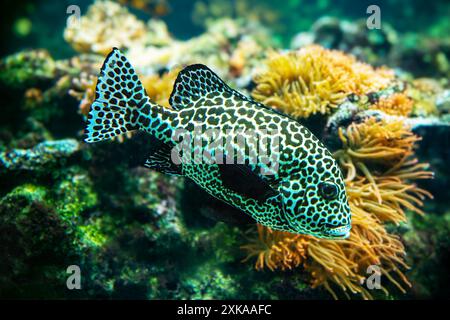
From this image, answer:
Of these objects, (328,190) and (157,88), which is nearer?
(328,190)

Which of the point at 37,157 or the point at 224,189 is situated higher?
the point at 37,157

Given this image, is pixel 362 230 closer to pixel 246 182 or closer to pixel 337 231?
pixel 337 231

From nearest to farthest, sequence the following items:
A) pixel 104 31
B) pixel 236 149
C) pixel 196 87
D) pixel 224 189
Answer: pixel 236 149 < pixel 224 189 < pixel 196 87 < pixel 104 31

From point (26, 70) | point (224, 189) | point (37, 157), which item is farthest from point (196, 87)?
point (26, 70)

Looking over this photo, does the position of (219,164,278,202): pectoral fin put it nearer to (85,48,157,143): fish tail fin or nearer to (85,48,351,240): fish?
(85,48,351,240): fish

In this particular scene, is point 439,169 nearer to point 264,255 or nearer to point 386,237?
point 386,237

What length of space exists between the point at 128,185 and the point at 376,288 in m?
3.81

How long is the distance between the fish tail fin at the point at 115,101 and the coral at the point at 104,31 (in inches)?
200

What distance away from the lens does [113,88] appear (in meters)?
3.51

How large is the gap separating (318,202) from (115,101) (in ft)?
7.66

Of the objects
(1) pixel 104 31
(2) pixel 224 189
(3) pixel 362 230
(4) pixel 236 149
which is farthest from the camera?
(1) pixel 104 31

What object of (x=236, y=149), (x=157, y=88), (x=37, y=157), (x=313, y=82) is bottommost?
(x=236, y=149)

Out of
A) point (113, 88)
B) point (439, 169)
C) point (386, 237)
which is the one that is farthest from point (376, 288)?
point (113, 88)

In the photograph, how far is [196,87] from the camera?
367 centimetres
